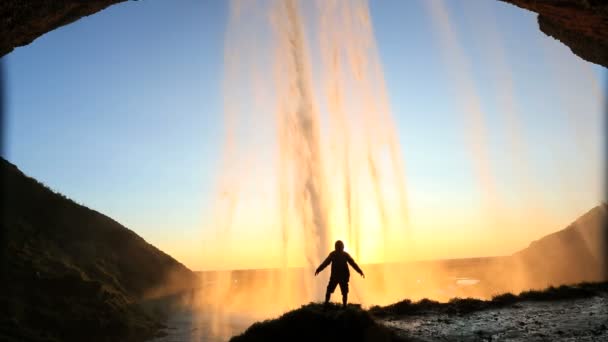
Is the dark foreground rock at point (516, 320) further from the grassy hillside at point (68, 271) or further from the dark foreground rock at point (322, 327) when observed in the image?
the grassy hillside at point (68, 271)

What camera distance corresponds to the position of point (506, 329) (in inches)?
469

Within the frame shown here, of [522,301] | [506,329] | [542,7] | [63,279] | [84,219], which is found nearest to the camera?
[542,7]

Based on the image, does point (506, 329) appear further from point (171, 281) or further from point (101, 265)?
point (171, 281)

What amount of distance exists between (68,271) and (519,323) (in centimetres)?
4609

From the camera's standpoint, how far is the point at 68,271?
4219 centimetres

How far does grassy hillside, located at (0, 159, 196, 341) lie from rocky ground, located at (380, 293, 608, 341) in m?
34.5

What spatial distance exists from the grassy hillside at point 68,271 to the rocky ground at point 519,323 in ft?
113

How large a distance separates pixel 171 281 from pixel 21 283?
3339 centimetres

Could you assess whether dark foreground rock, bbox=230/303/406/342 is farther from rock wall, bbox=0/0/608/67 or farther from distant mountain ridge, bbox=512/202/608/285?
distant mountain ridge, bbox=512/202/608/285

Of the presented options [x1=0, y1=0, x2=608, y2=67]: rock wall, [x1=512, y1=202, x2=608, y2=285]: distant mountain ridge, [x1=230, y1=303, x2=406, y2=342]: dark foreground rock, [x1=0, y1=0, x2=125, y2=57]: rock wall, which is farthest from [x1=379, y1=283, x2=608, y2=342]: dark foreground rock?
[x1=512, y1=202, x2=608, y2=285]: distant mountain ridge

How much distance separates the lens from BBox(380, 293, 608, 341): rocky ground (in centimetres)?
1079

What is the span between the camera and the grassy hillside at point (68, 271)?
35469mm

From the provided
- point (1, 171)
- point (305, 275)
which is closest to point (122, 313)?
point (305, 275)

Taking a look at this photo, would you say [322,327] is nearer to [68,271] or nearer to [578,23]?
[578,23]
